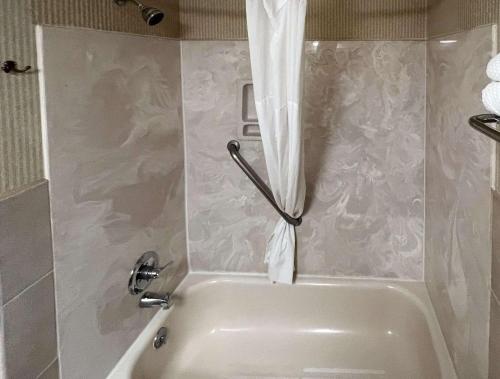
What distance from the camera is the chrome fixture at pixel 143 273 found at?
5.25 ft

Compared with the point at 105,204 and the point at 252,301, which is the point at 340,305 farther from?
the point at 105,204

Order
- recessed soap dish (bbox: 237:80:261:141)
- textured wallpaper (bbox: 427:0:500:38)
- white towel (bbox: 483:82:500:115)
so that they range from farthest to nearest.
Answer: recessed soap dish (bbox: 237:80:261:141) → textured wallpaper (bbox: 427:0:500:38) → white towel (bbox: 483:82:500:115)

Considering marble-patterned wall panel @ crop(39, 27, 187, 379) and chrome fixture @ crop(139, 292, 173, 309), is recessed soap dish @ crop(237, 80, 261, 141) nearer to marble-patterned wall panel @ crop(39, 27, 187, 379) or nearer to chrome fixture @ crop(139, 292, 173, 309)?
marble-patterned wall panel @ crop(39, 27, 187, 379)

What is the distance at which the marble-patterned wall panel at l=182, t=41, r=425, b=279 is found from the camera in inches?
78.7

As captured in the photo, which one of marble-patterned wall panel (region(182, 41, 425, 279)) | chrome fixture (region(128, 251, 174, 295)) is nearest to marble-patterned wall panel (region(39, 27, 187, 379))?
chrome fixture (region(128, 251, 174, 295))

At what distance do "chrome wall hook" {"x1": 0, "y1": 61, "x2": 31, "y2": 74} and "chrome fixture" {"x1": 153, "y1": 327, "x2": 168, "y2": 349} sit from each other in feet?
3.21

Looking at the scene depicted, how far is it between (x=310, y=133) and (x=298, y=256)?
1.59 feet

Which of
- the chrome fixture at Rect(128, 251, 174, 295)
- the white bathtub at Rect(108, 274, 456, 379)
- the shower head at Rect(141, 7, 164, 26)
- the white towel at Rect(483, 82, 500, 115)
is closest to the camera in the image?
the white towel at Rect(483, 82, 500, 115)

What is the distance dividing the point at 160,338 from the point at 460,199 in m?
1.02

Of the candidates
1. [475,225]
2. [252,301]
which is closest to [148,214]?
[252,301]

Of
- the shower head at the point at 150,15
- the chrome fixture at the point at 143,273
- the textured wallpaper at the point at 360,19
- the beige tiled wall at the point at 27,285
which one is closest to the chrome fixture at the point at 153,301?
the chrome fixture at the point at 143,273

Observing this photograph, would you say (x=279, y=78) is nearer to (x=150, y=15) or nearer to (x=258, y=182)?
(x=150, y=15)

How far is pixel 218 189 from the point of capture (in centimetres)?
214

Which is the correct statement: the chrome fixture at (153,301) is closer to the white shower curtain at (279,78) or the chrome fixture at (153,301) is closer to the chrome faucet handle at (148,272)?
the chrome faucet handle at (148,272)
